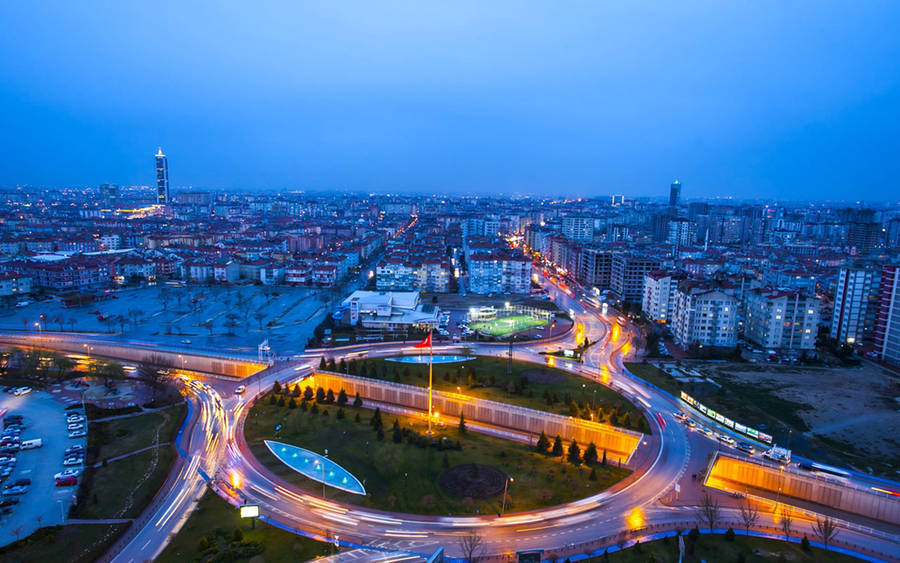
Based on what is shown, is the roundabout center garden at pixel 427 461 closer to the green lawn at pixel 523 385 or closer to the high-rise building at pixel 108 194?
the green lawn at pixel 523 385

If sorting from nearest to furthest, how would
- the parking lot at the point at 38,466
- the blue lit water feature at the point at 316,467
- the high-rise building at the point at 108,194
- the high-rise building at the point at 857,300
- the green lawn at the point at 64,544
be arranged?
the green lawn at the point at 64,544 → the parking lot at the point at 38,466 → the blue lit water feature at the point at 316,467 → the high-rise building at the point at 857,300 → the high-rise building at the point at 108,194

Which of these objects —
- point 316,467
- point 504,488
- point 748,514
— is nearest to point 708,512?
point 748,514

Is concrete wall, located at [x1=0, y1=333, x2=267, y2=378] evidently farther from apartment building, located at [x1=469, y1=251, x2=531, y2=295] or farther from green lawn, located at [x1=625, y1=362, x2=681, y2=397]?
apartment building, located at [x1=469, y1=251, x2=531, y2=295]

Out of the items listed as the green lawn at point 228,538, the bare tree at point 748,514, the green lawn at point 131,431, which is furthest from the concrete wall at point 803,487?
the green lawn at point 131,431

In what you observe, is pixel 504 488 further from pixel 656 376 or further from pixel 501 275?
pixel 501 275

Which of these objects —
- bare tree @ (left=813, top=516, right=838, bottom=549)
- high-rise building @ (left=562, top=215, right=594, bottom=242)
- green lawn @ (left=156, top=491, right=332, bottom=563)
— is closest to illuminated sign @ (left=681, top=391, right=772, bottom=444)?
bare tree @ (left=813, top=516, right=838, bottom=549)
